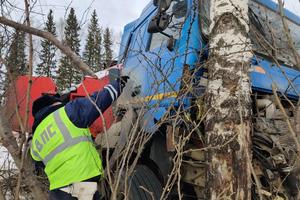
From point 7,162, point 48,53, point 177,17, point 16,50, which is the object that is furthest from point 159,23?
point 7,162

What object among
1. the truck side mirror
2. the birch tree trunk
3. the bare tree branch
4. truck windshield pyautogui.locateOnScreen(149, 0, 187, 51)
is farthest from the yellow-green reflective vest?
truck windshield pyautogui.locateOnScreen(149, 0, 187, 51)

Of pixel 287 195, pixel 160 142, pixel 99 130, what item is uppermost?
pixel 99 130

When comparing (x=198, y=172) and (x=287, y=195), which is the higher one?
(x=198, y=172)

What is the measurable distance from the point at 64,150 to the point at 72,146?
7 centimetres

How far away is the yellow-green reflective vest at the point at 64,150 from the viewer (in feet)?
10.0

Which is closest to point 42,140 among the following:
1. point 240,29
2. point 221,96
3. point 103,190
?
point 103,190

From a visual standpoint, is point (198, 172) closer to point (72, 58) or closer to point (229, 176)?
point (229, 176)

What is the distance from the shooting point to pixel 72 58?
333 centimetres

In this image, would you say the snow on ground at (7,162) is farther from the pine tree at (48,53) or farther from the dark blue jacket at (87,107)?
the pine tree at (48,53)

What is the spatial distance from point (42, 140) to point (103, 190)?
694 mm

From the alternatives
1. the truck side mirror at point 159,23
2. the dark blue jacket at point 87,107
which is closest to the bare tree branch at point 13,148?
the dark blue jacket at point 87,107

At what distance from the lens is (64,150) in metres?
3.07

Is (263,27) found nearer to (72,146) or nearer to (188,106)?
(188,106)

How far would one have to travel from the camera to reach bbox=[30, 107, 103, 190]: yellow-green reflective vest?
120 inches
